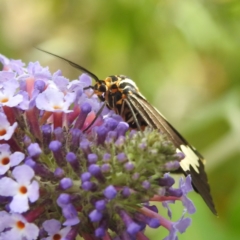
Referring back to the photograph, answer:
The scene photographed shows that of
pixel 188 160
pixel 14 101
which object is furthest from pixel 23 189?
pixel 188 160

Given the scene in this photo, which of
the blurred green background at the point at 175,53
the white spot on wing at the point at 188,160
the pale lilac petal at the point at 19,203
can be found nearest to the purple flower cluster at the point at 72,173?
the pale lilac petal at the point at 19,203

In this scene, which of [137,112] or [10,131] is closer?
[10,131]

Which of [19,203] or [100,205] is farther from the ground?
[100,205]

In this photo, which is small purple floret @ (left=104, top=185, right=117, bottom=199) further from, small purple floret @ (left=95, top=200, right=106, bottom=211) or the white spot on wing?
the white spot on wing

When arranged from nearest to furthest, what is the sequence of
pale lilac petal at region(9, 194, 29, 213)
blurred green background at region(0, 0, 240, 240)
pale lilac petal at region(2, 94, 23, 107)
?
pale lilac petal at region(9, 194, 29, 213) < pale lilac petal at region(2, 94, 23, 107) < blurred green background at region(0, 0, 240, 240)

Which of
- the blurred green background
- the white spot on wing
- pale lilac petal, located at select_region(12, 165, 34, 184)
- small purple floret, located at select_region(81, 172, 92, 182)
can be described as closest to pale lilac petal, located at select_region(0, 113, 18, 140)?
pale lilac petal, located at select_region(12, 165, 34, 184)

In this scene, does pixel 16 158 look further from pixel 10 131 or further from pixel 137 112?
pixel 137 112
